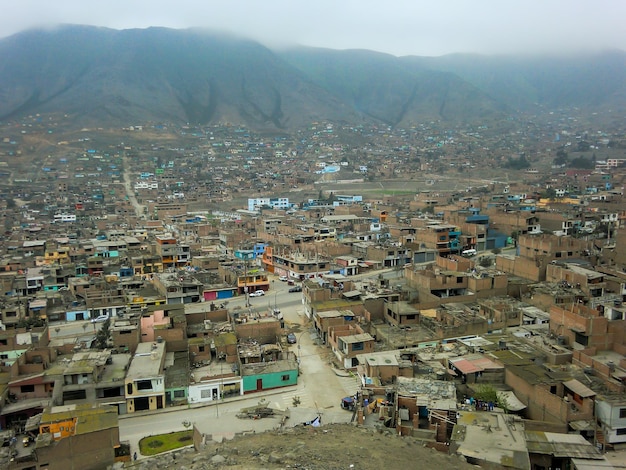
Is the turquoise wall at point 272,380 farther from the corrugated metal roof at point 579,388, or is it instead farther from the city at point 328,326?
the corrugated metal roof at point 579,388

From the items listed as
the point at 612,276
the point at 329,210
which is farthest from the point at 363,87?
the point at 612,276

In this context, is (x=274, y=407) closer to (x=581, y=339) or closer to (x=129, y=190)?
(x=581, y=339)

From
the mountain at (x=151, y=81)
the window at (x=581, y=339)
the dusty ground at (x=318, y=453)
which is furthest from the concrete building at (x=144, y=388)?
the mountain at (x=151, y=81)

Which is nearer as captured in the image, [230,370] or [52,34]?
Result: [230,370]

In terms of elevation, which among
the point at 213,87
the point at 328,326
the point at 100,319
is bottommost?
the point at 100,319

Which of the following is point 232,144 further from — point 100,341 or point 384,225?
point 100,341

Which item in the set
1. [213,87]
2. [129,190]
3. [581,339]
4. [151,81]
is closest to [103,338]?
[581,339]

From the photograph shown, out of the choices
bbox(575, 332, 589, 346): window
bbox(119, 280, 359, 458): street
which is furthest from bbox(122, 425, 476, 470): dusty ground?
bbox(575, 332, 589, 346): window
